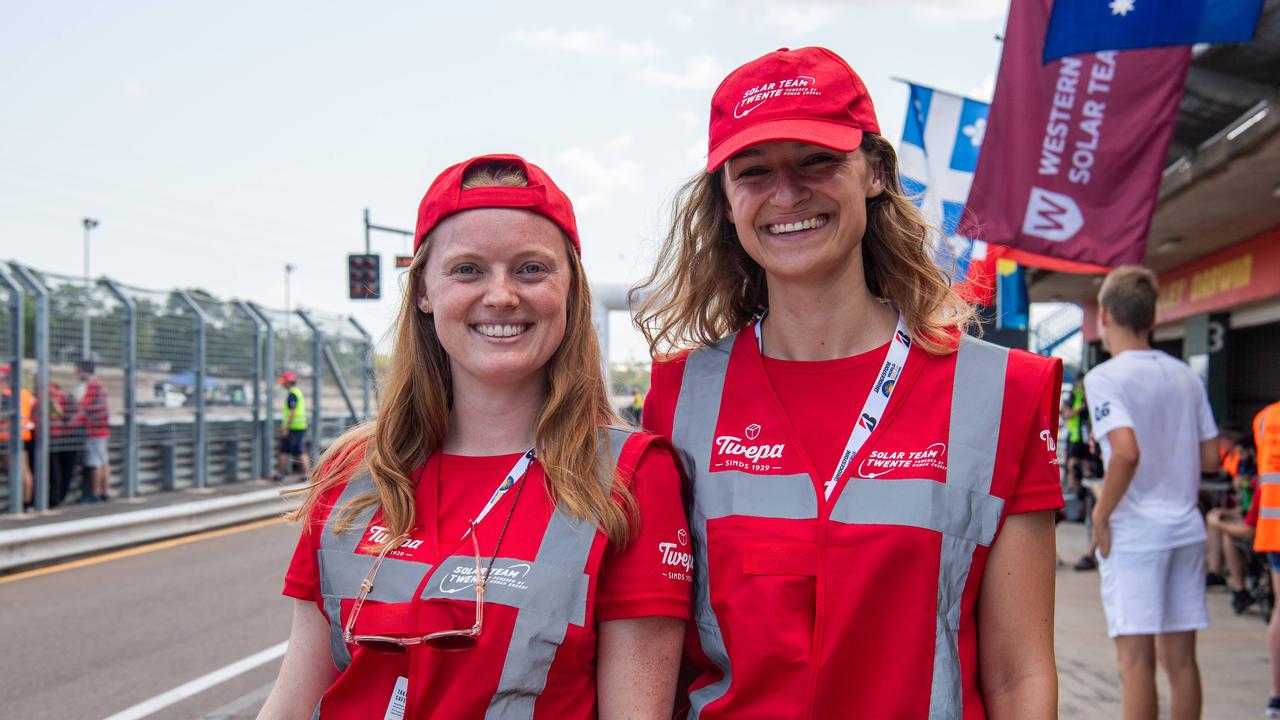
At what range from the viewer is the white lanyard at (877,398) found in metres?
2.01

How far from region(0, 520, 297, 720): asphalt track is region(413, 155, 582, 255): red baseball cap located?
162 inches

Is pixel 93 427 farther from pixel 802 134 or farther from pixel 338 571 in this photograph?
pixel 802 134

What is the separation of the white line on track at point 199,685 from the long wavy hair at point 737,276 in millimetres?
4237

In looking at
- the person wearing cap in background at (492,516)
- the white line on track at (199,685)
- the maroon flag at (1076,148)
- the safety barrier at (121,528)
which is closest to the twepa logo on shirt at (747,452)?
the person wearing cap in background at (492,516)

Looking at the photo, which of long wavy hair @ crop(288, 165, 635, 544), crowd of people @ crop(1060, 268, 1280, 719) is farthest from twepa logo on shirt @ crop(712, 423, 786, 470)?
crowd of people @ crop(1060, 268, 1280, 719)

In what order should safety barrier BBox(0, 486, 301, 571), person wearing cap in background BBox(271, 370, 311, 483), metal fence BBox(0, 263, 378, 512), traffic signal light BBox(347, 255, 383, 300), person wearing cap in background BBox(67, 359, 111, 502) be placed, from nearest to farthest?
safety barrier BBox(0, 486, 301, 571), metal fence BBox(0, 263, 378, 512), person wearing cap in background BBox(67, 359, 111, 502), person wearing cap in background BBox(271, 370, 311, 483), traffic signal light BBox(347, 255, 383, 300)

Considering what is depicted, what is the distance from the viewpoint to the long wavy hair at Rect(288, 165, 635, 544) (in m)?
2.07

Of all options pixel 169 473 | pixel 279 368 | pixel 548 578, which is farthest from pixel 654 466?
pixel 279 368

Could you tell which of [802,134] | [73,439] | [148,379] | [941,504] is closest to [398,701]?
[941,504]

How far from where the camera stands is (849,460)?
2002 millimetres

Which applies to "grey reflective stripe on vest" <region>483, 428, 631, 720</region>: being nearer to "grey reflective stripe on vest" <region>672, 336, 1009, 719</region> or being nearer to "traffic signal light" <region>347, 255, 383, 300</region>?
"grey reflective stripe on vest" <region>672, 336, 1009, 719</region>

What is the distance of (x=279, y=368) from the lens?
56.3ft

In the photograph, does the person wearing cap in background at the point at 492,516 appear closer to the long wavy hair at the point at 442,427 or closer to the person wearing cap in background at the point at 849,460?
the long wavy hair at the point at 442,427

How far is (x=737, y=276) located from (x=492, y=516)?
89 centimetres
